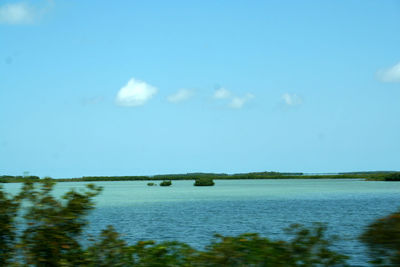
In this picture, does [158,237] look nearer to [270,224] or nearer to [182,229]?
[182,229]

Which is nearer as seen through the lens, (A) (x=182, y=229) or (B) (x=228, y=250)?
(B) (x=228, y=250)

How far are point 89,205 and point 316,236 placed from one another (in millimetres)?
3273

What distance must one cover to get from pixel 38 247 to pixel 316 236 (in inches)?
154

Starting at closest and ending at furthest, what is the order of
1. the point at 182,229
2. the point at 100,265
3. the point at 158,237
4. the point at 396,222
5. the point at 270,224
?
the point at 396,222 < the point at 100,265 < the point at 158,237 < the point at 182,229 < the point at 270,224

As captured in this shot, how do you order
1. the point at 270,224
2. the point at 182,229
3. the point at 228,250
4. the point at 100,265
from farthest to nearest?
the point at 270,224
the point at 182,229
the point at 100,265
the point at 228,250

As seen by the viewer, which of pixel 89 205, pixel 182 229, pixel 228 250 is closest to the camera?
pixel 228 250

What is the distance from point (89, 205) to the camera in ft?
19.4

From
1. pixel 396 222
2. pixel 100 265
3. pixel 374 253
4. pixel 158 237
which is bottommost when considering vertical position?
pixel 158 237

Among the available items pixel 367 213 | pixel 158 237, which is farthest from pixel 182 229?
pixel 367 213

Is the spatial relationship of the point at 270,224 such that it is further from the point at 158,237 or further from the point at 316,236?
the point at 316,236

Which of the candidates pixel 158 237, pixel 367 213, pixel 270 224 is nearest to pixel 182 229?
pixel 158 237

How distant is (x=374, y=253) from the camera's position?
15.1ft

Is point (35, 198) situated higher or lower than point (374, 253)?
higher

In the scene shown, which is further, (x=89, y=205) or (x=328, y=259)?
(x=89, y=205)
